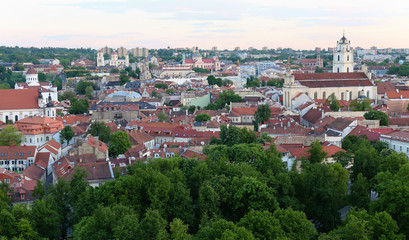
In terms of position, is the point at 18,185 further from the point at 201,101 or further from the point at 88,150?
the point at 201,101

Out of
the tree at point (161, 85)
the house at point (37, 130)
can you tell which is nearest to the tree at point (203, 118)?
the house at point (37, 130)

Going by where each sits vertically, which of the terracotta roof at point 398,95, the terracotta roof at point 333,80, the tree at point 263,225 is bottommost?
the tree at point 263,225

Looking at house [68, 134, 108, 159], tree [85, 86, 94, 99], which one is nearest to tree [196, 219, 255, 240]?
house [68, 134, 108, 159]

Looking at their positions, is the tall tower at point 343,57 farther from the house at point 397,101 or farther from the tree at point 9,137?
the tree at point 9,137

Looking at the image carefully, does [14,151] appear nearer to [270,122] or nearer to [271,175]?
[271,175]

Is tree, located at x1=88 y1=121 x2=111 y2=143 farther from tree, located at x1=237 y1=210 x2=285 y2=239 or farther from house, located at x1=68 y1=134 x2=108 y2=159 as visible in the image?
tree, located at x1=237 y1=210 x2=285 y2=239

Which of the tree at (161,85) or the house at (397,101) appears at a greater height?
the tree at (161,85)

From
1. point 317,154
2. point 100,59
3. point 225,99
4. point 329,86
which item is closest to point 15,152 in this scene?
point 317,154

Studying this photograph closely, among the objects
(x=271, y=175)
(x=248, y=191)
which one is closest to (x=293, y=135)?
(x=271, y=175)
